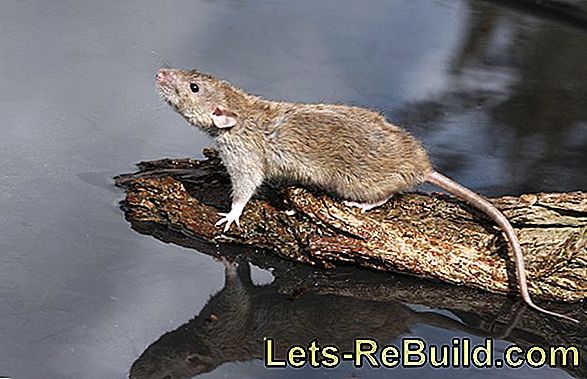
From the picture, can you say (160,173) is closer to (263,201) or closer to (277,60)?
(263,201)

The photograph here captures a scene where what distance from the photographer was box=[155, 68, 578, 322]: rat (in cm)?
278

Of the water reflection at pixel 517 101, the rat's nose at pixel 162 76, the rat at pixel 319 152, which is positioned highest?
the rat's nose at pixel 162 76

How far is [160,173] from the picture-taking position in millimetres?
2963

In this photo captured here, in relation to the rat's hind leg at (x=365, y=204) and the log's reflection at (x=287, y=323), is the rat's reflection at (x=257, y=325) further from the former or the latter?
the rat's hind leg at (x=365, y=204)

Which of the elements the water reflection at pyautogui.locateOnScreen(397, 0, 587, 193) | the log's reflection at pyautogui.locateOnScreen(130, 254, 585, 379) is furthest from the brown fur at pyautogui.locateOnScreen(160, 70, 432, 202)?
the water reflection at pyautogui.locateOnScreen(397, 0, 587, 193)

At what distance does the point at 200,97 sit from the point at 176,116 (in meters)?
0.52

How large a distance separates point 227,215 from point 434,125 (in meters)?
1.09

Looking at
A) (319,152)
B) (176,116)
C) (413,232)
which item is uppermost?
(319,152)

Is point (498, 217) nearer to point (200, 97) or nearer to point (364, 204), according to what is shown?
point (364, 204)

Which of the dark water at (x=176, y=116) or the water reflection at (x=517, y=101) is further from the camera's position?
the water reflection at (x=517, y=101)

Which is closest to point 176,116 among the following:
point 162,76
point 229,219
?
point 162,76

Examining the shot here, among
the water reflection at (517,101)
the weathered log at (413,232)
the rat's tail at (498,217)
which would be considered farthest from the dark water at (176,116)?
the rat's tail at (498,217)

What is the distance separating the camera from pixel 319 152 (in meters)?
2.80

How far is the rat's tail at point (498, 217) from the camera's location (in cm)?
261
